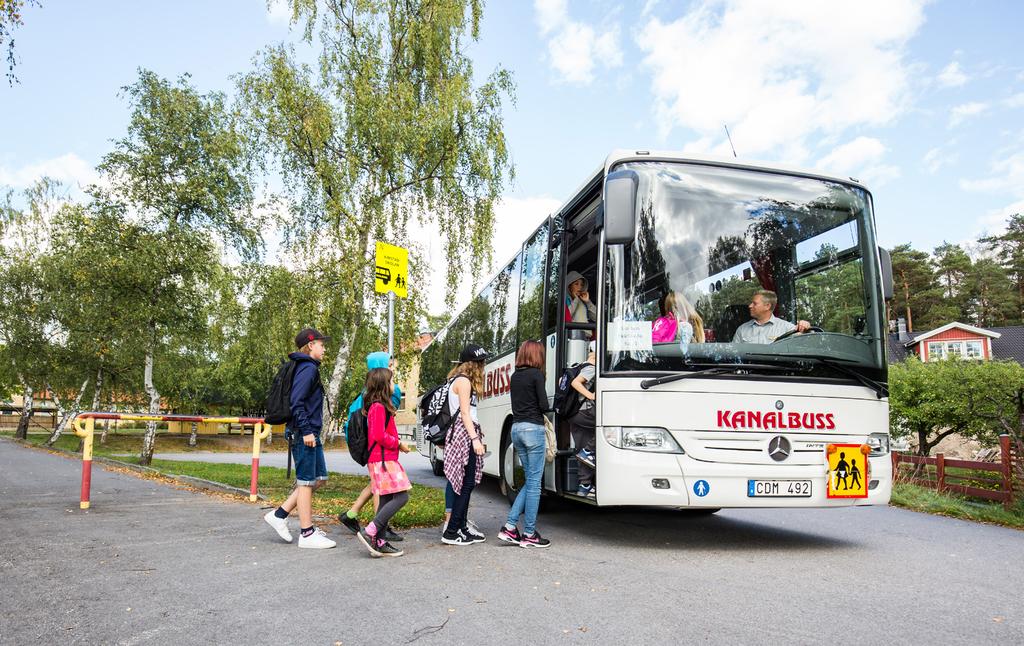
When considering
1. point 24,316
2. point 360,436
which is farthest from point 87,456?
point 24,316

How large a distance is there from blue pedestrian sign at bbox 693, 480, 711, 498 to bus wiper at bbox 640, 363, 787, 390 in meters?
0.88

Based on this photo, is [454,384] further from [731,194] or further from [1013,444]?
[1013,444]

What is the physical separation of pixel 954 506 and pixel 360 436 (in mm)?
9347

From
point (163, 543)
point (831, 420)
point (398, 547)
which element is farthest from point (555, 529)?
point (163, 543)

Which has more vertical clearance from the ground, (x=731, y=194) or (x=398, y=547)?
(x=731, y=194)

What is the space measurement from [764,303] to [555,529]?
3.28 m

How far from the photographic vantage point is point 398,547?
6668 mm

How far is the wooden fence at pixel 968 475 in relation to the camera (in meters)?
11.0

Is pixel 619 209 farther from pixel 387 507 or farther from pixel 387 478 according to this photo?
pixel 387 507

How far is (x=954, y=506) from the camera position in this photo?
36.5 ft

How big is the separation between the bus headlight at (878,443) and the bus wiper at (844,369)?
355 mm

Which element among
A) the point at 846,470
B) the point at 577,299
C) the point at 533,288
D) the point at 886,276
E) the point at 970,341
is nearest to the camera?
the point at 846,470

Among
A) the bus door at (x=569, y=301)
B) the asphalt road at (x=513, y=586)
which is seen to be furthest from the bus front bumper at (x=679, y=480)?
the bus door at (x=569, y=301)

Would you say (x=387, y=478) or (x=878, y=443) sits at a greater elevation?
(x=878, y=443)
